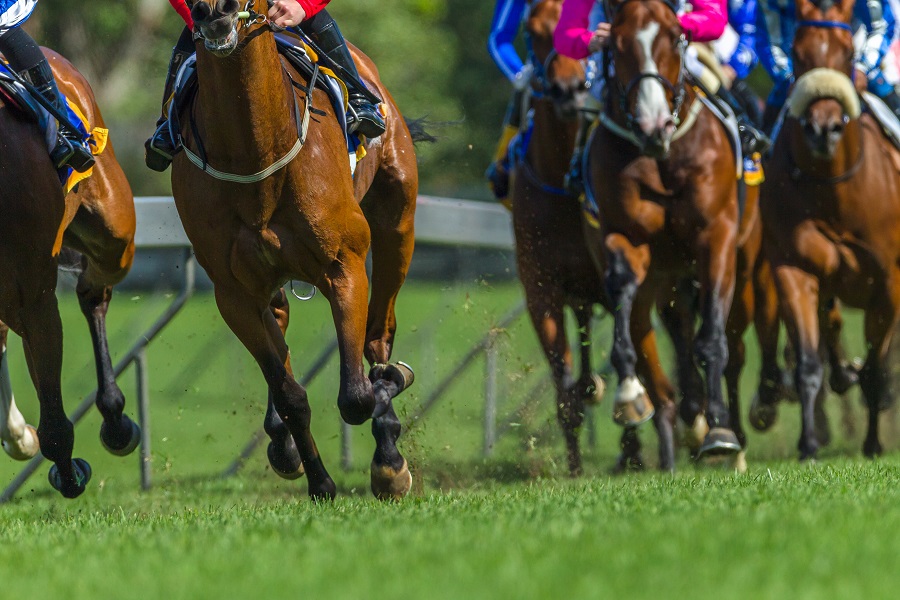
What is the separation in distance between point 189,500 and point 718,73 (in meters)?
3.90

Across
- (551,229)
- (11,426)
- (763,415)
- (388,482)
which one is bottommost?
(763,415)

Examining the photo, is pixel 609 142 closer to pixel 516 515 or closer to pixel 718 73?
pixel 718 73

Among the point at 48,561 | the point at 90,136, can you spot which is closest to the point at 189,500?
the point at 90,136

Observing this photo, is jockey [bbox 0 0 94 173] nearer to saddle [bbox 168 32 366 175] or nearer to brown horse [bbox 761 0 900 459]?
saddle [bbox 168 32 366 175]

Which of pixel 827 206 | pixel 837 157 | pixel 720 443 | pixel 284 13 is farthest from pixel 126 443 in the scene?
pixel 837 157

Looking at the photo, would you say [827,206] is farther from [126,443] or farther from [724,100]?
[126,443]

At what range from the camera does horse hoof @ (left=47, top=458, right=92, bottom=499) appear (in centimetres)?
642

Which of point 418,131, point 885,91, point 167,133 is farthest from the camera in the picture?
point 885,91

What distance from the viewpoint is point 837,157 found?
8.16 meters

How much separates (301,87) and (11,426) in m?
2.63

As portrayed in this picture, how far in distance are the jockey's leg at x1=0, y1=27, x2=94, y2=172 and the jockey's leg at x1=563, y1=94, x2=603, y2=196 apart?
274 cm

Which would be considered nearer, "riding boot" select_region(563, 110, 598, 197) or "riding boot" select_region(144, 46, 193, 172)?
"riding boot" select_region(144, 46, 193, 172)

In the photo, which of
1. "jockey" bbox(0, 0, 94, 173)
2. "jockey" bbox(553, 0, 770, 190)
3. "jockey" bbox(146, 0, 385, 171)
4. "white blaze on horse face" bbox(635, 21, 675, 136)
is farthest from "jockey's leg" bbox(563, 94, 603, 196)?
"jockey" bbox(0, 0, 94, 173)

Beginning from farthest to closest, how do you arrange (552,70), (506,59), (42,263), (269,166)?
(506,59) < (552,70) < (42,263) < (269,166)
